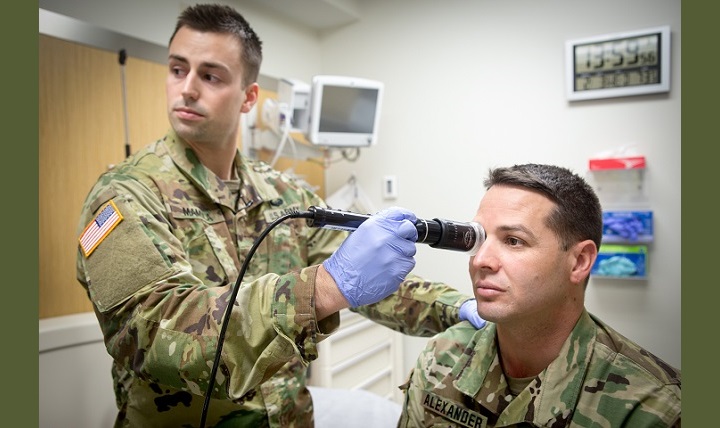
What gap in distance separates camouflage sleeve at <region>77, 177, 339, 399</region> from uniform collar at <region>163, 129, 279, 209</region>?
29 cm

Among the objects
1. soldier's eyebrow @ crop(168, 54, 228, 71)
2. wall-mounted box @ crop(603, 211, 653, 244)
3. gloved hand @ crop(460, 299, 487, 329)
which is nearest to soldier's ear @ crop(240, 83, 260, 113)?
soldier's eyebrow @ crop(168, 54, 228, 71)

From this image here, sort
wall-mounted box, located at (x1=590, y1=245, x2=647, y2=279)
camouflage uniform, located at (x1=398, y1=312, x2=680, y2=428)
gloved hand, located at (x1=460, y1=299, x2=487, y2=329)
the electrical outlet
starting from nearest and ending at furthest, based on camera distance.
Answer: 1. camouflage uniform, located at (x1=398, y1=312, x2=680, y2=428)
2. gloved hand, located at (x1=460, y1=299, x2=487, y2=329)
3. wall-mounted box, located at (x1=590, y1=245, x2=647, y2=279)
4. the electrical outlet

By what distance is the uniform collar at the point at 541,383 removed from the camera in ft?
4.07

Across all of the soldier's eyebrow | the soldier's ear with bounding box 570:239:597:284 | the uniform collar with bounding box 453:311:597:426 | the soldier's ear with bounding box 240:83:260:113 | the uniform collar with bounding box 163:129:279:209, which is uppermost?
the soldier's eyebrow

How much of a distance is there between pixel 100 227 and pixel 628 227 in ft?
6.62

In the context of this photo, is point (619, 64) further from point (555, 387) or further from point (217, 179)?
point (217, 179)

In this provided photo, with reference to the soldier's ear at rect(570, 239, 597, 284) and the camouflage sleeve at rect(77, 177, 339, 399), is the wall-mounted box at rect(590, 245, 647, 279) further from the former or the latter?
the camouflage sleeve at rect(77, 177, 339, 399)

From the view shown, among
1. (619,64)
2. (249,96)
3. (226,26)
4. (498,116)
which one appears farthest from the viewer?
(498,116)

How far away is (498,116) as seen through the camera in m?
2.87

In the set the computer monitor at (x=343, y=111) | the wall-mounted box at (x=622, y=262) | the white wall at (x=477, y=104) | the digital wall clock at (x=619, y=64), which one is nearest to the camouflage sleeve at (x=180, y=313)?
the white wall at (x=477, y=104)

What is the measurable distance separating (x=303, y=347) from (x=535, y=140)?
2070mm

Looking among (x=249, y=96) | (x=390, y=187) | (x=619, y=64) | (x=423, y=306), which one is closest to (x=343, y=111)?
(x=390, y=187)

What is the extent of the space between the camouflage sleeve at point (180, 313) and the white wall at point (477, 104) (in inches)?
54.3

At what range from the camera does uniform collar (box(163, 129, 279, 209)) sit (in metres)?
1.56
